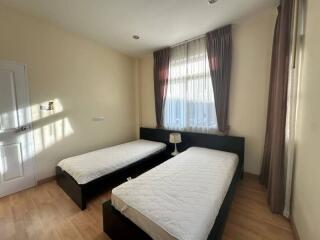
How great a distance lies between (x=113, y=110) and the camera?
3758 millimetres

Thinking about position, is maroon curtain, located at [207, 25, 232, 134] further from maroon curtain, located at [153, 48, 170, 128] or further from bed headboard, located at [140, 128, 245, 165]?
maroon curtain, located at [153, 48, 170, 128]

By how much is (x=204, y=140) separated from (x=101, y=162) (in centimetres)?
196

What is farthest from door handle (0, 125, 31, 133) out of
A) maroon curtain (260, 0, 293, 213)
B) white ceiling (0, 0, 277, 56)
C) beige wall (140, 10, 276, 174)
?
maroon curtain (260, 0, 293, 213)

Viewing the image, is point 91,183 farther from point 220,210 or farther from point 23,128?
point 220,210

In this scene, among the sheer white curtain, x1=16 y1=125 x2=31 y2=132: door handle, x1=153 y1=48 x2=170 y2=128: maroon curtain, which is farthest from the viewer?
x1=153 y1=48 x2=170 y2=128: maroon curtain

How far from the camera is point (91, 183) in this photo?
2119 millimetres

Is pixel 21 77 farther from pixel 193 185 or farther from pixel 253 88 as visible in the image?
pixel 253 88

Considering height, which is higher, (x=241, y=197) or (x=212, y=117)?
(x=212, y=117)

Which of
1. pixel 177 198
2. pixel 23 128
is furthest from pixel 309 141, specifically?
pixel 23 128

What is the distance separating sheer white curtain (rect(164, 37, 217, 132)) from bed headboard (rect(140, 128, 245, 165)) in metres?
0.16

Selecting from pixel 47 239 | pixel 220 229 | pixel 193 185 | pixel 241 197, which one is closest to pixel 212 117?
pixel 241 197

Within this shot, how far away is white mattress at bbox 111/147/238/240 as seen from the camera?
45.2 inches

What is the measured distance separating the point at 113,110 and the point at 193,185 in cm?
277

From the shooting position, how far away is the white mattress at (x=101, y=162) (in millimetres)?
2129
